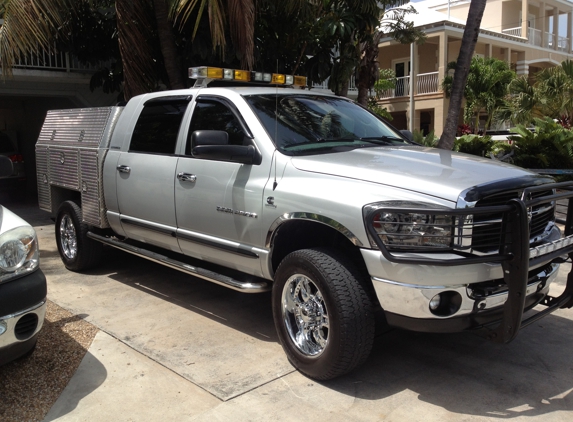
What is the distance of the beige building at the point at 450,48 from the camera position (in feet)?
88.0

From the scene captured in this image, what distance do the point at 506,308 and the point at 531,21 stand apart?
34.2m

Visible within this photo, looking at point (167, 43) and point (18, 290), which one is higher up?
point (167, 43)

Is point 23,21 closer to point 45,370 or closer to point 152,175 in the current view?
point 152,175

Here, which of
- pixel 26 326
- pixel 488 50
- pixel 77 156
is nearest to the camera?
pixel 26 326

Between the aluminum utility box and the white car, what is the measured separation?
2.38 m

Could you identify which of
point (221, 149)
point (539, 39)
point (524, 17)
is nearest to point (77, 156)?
point (221, 149)

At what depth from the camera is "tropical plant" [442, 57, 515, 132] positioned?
83.6ft

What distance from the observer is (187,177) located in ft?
16.5

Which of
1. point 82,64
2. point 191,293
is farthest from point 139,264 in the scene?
point 82,64

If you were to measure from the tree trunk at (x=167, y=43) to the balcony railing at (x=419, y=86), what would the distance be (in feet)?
65.7

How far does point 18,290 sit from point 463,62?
8.18m

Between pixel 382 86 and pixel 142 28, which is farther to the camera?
pixel 382 86

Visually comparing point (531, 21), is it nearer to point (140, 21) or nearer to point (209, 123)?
point (140, 21)

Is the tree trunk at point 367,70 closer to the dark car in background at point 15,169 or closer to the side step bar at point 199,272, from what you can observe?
the dark car in background at point 15,169
